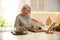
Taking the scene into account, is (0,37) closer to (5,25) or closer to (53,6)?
(5,25)

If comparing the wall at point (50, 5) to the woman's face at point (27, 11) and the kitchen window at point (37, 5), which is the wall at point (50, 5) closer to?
the kitchen window at point (37, 5)

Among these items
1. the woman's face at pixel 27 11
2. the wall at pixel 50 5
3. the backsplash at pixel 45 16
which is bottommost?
the backsplash at pixel 45 16

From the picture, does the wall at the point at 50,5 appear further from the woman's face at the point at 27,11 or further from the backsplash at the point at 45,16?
the woman's face at the point at 27,11

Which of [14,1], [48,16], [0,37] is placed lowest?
[0,37]

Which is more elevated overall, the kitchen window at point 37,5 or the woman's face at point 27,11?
the kitchen window at point 37,5

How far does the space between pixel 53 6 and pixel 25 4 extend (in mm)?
230

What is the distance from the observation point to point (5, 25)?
100 centimetres

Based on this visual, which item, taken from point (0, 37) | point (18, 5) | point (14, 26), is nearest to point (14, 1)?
point (18, 5)

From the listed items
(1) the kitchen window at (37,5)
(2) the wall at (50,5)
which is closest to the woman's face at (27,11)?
(1) the kitchen window at (37,5)

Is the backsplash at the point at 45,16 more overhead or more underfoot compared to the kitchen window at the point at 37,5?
more underfoot

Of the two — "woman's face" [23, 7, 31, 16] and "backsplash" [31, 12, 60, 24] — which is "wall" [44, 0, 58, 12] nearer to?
"backsplash" [31, 12, 60, 24]

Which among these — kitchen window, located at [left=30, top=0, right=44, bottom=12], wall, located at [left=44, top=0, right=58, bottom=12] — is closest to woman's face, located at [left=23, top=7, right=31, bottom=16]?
kitchen window, located at [left=30, top=0, right=44, bottom=12]

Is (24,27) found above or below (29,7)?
below

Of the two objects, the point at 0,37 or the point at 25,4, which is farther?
the point at 25,4
